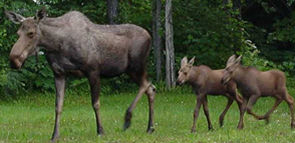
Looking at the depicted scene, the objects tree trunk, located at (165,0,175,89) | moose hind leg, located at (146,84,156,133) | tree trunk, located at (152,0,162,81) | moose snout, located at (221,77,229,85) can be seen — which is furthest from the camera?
tree trunk, located at (152,0,162,81)

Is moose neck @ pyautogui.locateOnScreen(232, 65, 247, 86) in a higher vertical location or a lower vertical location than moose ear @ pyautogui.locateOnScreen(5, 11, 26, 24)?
lower

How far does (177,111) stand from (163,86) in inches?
304

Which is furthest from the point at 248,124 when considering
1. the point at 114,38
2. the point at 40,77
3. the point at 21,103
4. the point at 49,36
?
the point at 40,77

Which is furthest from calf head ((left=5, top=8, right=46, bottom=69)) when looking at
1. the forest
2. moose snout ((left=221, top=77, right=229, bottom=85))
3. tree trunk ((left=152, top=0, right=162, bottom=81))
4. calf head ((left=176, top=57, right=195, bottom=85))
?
tree trunk ((left=152, top=0, right=162, bottom=81))

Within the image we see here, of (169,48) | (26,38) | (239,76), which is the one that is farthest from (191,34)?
(26,38)

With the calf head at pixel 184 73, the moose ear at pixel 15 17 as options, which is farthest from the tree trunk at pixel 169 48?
the moose ear at pixel 15 17

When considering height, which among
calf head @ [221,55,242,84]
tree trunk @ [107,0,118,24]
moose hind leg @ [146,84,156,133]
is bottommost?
tree trunk @ [107,0,118,24]

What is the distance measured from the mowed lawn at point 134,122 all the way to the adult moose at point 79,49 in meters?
0.75

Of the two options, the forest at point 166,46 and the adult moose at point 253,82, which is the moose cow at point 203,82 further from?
the forest at point 166,46

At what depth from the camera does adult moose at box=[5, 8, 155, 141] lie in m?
11.1

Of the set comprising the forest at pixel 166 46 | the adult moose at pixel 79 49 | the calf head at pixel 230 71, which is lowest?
the forest at pixel 166 46

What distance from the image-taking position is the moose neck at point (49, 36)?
1134 centimetres

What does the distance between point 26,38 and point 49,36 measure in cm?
49

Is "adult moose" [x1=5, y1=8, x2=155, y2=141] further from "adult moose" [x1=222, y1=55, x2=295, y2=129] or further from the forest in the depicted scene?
the forest
